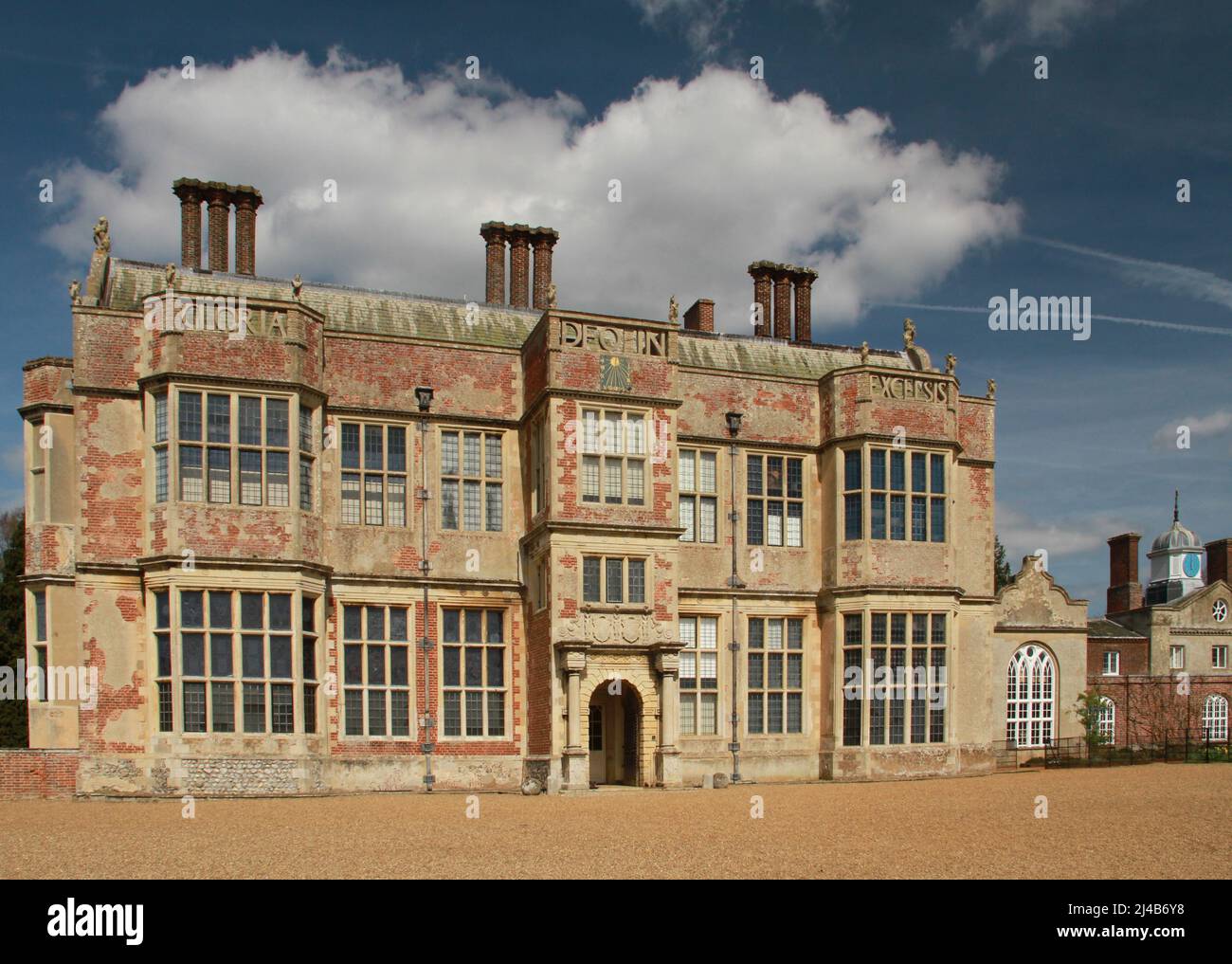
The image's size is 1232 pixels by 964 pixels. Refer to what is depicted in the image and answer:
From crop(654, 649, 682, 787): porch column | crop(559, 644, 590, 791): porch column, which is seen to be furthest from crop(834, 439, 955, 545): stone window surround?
crop(559, 644, 590, 791): porch column

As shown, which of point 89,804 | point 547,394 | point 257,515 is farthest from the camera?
point 547,394

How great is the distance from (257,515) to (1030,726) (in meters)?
21.5

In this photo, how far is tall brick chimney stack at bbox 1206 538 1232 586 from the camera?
45094mm

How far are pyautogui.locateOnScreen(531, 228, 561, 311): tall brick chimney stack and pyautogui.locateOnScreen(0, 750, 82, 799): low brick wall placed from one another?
14.1 m

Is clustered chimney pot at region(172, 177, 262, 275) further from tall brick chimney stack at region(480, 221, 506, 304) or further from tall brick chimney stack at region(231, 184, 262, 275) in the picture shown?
tall brick chimney stack at region(480, 221, 506, 304)

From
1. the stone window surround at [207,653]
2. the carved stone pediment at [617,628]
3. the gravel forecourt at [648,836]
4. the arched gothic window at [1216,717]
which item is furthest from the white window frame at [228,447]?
the arched gothic window at [1216,717]

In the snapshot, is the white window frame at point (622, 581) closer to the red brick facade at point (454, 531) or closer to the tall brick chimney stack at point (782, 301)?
the red brick facade at point (454, 531)

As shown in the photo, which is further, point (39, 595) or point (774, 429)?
point (774, 429)

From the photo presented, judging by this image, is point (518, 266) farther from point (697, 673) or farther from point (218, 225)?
point (697, 673)

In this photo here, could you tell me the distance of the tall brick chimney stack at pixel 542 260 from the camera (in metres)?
29.4

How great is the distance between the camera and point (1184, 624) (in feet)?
139

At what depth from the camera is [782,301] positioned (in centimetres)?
3180
